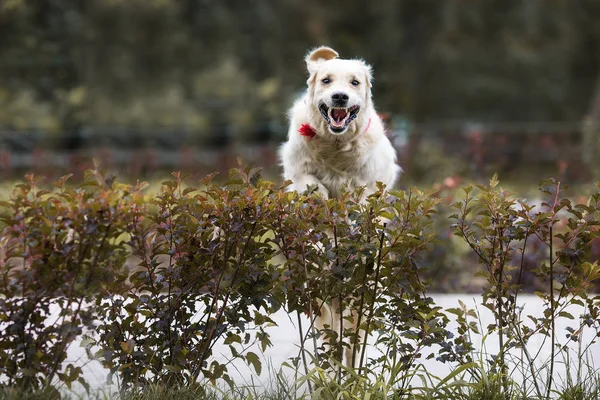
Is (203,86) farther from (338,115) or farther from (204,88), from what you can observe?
(338,115)

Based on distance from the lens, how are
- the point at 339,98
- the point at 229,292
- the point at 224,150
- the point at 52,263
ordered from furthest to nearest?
1. the point at 224,150
2. the point at 339,98
3. the point at 229,292
4. the point at 52,263

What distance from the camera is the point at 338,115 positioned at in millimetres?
3926

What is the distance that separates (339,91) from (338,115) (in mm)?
141

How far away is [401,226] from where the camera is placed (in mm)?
3174

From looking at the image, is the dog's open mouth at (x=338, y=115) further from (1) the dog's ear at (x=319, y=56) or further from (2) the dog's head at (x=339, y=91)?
(1) the dog's ear at (x=319, y=56)

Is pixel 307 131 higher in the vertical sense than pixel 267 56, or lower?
lower

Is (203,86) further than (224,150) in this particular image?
Yes

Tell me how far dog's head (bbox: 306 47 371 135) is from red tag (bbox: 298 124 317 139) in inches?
4.1

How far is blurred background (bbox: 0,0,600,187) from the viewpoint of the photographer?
1554 cm

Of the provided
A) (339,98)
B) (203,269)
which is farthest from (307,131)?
(203,269)

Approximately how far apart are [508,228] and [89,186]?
172 cm

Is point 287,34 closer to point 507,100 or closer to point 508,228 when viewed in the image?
point 507,100

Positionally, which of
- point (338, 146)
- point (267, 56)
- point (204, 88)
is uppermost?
point (267, 56)

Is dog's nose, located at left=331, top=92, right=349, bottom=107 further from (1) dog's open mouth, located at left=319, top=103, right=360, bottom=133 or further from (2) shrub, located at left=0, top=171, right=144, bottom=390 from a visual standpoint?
(2) shrub, located at left=0, top=171, right=144, bottom=390
